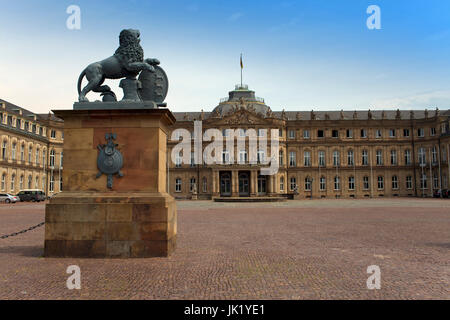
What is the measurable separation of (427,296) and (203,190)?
61.4 metres

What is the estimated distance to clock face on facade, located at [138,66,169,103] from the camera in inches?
380

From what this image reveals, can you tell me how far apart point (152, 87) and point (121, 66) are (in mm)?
935

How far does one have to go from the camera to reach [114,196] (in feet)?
28.3

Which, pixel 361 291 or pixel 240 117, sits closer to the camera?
pixel 361 291

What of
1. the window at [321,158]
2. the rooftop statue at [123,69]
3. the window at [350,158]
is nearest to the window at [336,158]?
the window at [350,158]

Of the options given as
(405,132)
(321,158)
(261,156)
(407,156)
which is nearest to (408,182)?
(407,156)

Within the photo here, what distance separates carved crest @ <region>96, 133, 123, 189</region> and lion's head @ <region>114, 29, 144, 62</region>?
2079mm

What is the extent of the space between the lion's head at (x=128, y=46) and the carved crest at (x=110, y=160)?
6.82 ft

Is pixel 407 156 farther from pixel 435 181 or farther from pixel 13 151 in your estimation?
pixel 13 151

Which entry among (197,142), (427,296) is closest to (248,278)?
(427,296)

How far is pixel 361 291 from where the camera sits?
5.73 meters

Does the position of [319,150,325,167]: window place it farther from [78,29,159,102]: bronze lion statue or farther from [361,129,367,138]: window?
[78,29,159,102]: bronze lion statue

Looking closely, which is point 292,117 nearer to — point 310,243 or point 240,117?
point 240,117

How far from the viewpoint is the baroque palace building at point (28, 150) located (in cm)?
5578
